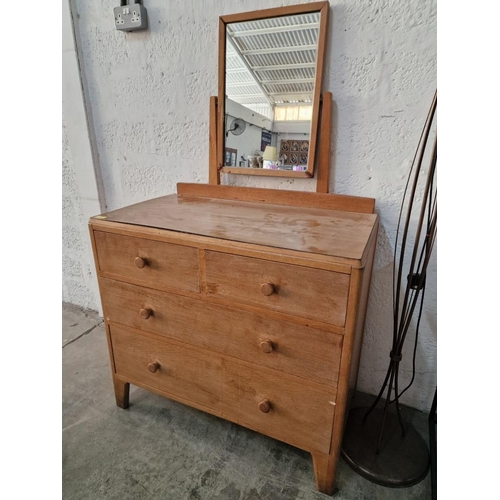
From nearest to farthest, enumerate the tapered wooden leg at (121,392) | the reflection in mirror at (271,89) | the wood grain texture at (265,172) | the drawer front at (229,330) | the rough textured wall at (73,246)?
the drawer front at (229,330), the reflection in mirror at (271,89), the wood grain texture at (265,172), the tapered wooden leg at (121,392), the rough textured wall at (73,246)

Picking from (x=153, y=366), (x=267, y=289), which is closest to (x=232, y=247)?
(x=267, y=289)

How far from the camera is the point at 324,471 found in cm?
101

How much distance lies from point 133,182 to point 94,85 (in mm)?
494

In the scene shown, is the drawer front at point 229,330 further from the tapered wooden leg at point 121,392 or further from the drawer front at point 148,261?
the tapered wooden leg at point 121,392

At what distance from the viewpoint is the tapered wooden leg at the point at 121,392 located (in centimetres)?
133

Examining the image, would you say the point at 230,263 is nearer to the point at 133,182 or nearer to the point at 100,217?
the point at 100,217

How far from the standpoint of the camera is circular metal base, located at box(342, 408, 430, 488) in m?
1.07

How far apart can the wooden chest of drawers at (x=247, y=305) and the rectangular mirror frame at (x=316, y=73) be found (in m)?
0.15

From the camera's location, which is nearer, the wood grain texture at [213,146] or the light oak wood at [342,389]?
the light oak wood at [342,389]

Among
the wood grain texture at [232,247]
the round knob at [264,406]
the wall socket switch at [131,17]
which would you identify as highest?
the wall socket switch at [131,17]

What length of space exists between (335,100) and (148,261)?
89 centimetres

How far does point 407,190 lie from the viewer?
114 cm

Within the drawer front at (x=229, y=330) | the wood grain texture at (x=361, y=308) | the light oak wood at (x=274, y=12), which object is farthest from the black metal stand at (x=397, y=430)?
the light oak wood at (x=274, y=12)

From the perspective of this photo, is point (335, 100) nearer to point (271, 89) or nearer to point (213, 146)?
point (271, 89)
